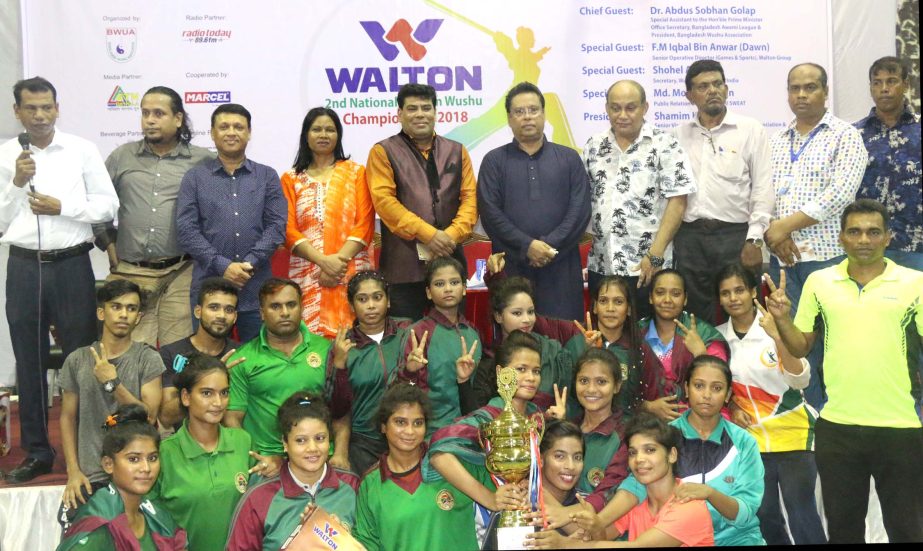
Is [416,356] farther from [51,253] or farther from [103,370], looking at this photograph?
[51,253]

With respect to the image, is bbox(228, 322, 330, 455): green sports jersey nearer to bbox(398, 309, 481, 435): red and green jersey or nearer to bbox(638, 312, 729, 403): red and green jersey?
bbox(398, 309, 481, 435): red and green jersey

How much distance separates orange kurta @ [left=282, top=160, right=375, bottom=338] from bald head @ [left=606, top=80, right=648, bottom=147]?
4.14 ft

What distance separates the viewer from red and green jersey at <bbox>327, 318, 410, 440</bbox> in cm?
438

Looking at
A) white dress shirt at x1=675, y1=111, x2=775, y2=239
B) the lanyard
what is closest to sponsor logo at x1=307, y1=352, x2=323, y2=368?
white dress shirt at x1=675, y1=111, x2=775, y2=239

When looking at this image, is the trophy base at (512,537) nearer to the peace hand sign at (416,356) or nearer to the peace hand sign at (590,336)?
the peace hand sign at (416,356)

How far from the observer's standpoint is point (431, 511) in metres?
3.98

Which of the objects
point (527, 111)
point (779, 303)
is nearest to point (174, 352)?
point (527, 111)

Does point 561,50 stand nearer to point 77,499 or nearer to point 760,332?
point 760,332

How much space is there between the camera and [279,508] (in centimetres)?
395

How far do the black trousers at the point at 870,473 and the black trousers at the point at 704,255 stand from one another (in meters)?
0.98

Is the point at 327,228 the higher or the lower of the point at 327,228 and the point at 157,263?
the higher

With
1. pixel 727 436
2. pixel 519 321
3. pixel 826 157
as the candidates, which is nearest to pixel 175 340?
pixel 519 321

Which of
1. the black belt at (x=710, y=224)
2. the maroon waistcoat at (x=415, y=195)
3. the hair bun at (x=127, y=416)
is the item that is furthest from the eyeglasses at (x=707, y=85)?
the hair bun at (x=127, y=416)

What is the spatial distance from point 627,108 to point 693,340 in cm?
120
